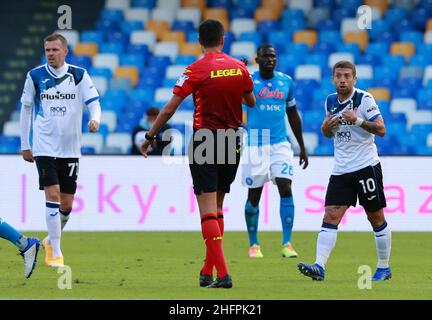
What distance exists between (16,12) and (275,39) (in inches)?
241

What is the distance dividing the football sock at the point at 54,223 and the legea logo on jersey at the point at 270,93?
322cm

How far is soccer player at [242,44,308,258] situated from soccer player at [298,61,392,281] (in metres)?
3.12

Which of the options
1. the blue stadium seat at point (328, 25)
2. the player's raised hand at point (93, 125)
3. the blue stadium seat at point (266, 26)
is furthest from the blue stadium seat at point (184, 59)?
the player's raised hand at point (93, 125)

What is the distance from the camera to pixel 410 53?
23500 millimetres

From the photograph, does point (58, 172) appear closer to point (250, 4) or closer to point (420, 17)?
point (250, 4)

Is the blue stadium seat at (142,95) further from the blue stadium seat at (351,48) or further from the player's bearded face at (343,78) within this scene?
the player's bearded face at (343,78)

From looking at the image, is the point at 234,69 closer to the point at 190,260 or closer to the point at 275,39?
the point at 190,260

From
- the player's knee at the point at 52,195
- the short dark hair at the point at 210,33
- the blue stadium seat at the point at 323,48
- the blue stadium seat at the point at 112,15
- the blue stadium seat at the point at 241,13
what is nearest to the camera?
the short dark hair at the point at 210,33

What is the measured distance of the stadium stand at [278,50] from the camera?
70.7 feet

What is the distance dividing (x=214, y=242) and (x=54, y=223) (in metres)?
2.54

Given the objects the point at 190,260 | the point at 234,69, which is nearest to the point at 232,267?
the point at 190,260

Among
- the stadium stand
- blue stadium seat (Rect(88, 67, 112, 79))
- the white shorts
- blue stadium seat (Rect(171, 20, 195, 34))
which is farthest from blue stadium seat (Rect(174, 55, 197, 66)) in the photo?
the white shorts

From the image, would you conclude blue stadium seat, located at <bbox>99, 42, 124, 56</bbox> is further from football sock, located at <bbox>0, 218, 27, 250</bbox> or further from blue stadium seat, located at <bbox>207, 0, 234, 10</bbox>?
football sock, located at <bbox>0, 218, 27, 250</bbox>

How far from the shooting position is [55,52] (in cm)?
1130
